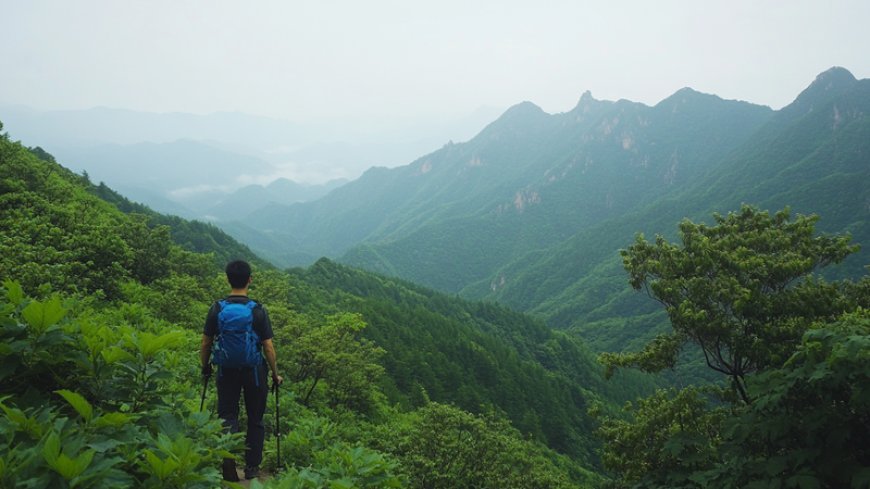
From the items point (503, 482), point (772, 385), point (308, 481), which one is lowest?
point (503, 482)

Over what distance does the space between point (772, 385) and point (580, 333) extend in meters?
159

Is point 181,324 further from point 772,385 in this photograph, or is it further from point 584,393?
point 584,393

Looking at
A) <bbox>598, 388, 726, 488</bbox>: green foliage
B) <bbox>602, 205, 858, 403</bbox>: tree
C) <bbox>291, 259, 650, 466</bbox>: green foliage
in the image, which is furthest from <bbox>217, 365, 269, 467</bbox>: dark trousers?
<bbox>291, 259, 650, 466</bbox>: green foliage

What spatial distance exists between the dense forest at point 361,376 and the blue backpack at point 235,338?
69 cm

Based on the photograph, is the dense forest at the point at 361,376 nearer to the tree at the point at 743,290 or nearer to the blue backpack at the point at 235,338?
the tree at the point at 743,290

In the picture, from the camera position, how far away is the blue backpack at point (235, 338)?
5.98m

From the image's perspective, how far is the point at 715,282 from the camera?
11.6 meters

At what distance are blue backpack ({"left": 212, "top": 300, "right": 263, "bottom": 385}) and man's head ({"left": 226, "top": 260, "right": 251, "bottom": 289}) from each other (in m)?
0.30

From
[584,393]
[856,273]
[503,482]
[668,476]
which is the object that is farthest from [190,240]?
[856,273]

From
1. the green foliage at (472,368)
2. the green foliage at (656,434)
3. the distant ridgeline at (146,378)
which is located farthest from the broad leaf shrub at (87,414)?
the green foliage at (472,368)

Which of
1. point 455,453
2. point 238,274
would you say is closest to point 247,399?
point 238,274

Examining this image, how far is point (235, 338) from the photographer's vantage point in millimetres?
5996

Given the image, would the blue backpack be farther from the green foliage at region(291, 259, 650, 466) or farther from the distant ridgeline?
the green foliage at region(291, 259, 650, 466)

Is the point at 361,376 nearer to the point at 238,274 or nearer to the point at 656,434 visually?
the point at 656,434
